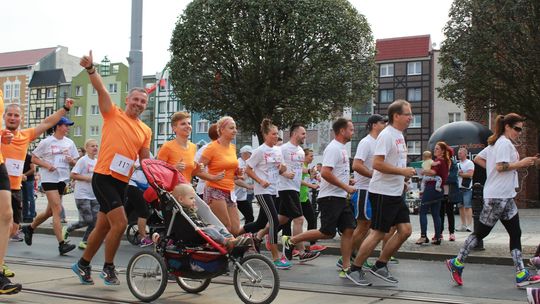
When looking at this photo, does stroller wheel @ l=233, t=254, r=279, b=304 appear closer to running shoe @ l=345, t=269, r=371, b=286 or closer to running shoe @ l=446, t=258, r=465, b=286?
running shoe @ l=345, t=269, r=371, b=286

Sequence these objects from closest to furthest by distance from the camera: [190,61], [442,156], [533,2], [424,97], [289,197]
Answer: [289,197], [442,156], [533,2], [190,61], [424,97]

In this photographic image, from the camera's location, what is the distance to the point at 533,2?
28703 mm

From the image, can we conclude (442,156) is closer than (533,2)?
Yes

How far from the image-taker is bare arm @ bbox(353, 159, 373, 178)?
7.75 metres

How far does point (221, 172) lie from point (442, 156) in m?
4.94

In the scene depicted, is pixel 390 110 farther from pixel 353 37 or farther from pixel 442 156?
pixel 353 37

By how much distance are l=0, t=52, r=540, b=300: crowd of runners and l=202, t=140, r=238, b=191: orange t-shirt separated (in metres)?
0.01

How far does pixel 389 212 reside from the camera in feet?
23.2

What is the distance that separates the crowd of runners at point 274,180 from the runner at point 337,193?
0.5 inches

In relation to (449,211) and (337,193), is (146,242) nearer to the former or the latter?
(337,193)

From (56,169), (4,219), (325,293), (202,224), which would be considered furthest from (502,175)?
(56,169)

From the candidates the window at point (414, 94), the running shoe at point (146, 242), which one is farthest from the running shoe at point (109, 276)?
the window at point (414, 94)

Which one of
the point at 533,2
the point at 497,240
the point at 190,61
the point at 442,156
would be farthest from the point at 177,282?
the point at 190,61

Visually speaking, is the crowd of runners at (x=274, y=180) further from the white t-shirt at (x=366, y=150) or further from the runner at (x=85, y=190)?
the runner at (x=85, y=190)
